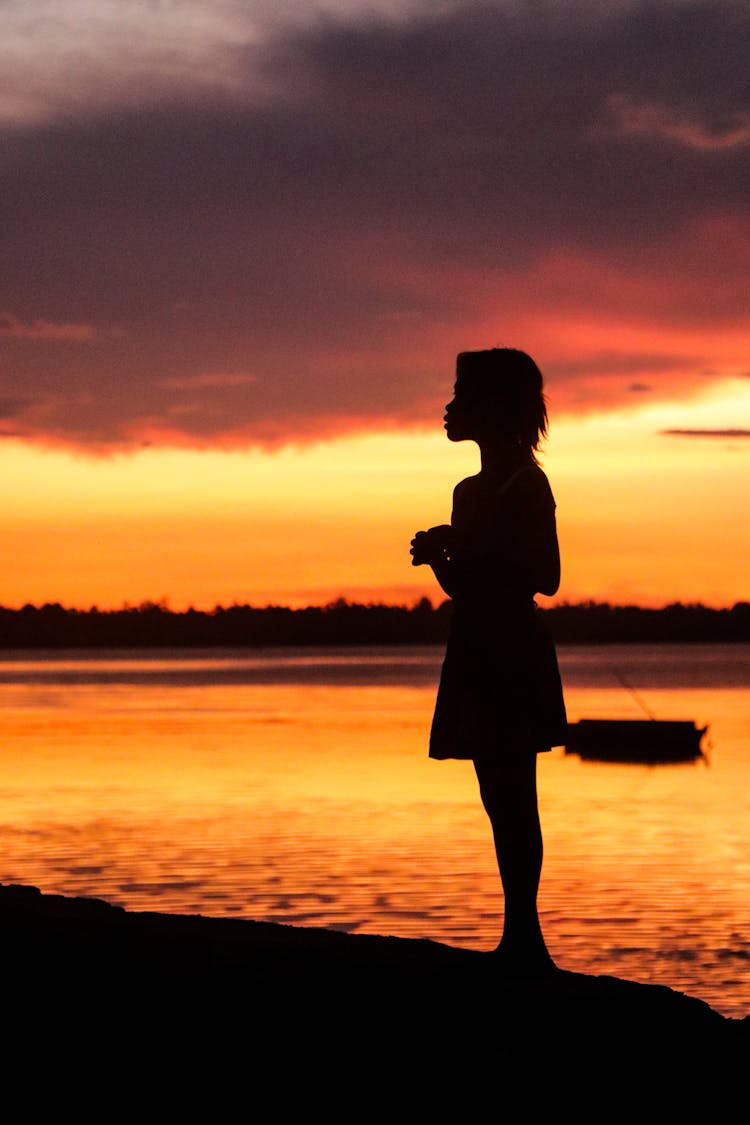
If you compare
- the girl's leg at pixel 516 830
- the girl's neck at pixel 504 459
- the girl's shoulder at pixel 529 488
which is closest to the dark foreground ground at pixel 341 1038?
the girl's leg at pixel 516 830

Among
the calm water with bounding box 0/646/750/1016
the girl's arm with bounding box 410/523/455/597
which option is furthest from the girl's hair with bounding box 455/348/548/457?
the calm water with bounding box 0/646/750/1016

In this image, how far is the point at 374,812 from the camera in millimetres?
36844

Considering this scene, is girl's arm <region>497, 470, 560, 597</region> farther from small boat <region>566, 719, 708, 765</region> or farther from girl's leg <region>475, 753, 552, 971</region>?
small boat <region>566, 719, 708, 765</region>

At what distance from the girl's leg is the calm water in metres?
11.3

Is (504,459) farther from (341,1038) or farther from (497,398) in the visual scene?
(341,1038)

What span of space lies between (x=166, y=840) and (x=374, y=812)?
658 cm

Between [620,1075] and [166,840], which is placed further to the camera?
[166,840]

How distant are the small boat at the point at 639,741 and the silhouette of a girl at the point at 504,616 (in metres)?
46.9

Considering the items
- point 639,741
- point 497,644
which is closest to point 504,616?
point 497,644

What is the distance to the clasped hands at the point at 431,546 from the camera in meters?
6.81

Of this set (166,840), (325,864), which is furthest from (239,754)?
(325,864)

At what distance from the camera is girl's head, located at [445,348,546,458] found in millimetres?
7000

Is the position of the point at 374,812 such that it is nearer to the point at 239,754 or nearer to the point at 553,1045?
the point at 239,754

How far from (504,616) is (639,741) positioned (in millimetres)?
48752
